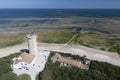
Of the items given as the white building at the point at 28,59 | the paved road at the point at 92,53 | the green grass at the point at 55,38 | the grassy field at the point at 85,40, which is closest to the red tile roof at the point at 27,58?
the white building at the point at 28,59

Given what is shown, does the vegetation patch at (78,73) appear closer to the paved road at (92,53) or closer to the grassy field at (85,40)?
the paved road at (92,53)

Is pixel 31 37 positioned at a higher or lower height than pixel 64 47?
higher

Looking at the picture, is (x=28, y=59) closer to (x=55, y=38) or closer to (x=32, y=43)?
(x=32, y=43)

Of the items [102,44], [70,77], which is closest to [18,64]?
[70,77]

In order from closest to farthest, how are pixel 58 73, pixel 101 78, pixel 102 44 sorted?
pixel 101 78 → pixel 58 73 → pixel 102 44

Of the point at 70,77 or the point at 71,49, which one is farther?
the point at 71,49

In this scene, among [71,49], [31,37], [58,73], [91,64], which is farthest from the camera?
[71,49]

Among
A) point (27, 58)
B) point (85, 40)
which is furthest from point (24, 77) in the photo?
point (85, 40)

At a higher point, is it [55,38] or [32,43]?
[32,43]

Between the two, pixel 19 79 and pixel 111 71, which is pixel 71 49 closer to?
pixel 111 71

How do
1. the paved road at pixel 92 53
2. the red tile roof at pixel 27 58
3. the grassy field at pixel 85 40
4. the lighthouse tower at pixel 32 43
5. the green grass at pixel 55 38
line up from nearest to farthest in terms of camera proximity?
the red tile roof at pixel 27 58, the lighthouse tower at pixel 32 43, the paved road at pixel 92 53, the grassy field at pixel 85 40, the green grass at pixel 55 38

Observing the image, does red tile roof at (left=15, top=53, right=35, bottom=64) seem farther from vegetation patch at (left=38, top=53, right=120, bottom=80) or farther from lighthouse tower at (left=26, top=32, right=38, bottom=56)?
vegetation patch at (left=38, top=53, right=120, bottom=80)
